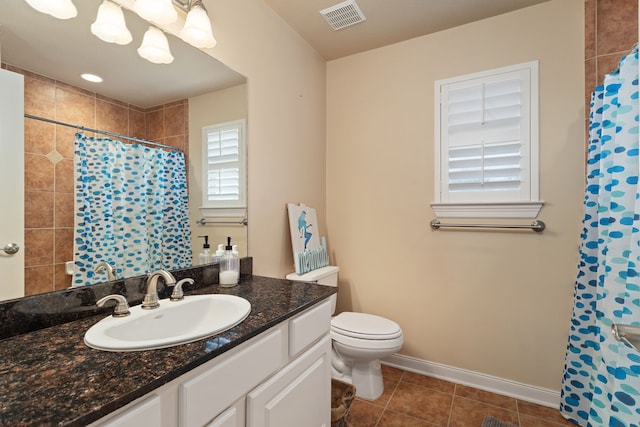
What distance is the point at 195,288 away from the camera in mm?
1438

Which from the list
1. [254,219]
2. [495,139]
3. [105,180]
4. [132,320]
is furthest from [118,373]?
[495,139]

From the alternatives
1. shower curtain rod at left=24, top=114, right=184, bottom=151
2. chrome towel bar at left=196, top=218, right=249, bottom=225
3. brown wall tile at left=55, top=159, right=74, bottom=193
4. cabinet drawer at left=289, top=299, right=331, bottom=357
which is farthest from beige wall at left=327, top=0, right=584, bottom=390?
brown wall tile at left=55, top=159, right=74, bottom=193

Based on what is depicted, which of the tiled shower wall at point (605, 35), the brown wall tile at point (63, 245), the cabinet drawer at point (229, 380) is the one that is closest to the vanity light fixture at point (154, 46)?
the brown wall tile at point (63, 245)

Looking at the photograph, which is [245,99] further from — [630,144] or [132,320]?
[630,144]

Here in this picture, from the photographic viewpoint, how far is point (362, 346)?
184 cm

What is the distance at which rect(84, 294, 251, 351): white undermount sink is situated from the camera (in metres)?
0.82

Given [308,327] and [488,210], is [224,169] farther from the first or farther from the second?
[488,210]

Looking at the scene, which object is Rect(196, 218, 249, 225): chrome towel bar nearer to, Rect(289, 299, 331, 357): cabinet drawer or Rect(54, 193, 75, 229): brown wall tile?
Rect(54, 193, 75, 229): brown wall tile

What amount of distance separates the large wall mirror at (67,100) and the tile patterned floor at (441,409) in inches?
64.8

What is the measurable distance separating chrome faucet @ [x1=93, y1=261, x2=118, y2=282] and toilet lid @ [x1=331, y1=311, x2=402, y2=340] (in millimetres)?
1302

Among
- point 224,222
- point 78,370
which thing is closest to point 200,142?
point 224,222

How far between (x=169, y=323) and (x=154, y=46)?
1150mm

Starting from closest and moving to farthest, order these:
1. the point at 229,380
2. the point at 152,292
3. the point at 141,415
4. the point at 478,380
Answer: the point at 141,415
the point at 229,380
the point at 152,292
the point at 478,380

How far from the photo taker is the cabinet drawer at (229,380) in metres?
0.76
